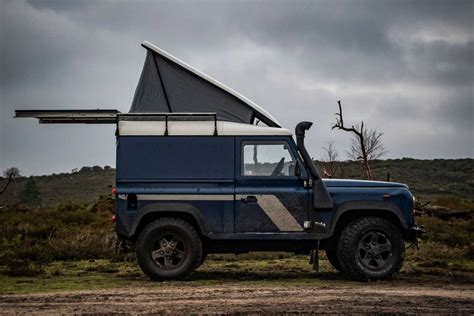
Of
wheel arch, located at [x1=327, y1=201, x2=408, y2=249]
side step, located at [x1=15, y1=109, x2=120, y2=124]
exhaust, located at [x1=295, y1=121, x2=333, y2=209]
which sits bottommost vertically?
wheel arch, located at [x1=327, y1=201, x2=408, y2=249]

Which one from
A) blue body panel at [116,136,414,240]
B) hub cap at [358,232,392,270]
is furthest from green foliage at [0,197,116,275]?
hub cap at [358,232,392,270]

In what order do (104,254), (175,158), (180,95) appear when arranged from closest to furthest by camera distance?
(175,158) → (180,95) → (104,254)

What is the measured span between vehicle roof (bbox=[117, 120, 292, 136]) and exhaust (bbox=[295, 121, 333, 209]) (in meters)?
0.19

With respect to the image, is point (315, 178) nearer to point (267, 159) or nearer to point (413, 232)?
point (267, 159)

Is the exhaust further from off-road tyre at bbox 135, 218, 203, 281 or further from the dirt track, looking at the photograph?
off-road tyre at bbox 135, 218, 203, 281

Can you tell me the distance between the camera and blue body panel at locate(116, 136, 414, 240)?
10.6 m

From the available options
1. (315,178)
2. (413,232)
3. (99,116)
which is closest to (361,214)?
(413,232)

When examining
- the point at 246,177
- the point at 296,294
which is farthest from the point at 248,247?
the point at 296,294

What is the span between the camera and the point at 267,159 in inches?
424

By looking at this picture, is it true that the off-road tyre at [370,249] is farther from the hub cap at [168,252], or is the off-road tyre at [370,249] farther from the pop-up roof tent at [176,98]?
the hub cap at [168,252]

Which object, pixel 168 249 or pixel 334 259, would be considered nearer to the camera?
pixel 168 249

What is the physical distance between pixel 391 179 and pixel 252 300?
4214 centimetres

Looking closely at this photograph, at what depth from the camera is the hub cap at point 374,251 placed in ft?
35.2

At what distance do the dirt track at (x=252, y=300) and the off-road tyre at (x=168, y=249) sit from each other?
21.8 inches
